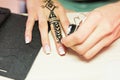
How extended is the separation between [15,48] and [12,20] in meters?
0.16

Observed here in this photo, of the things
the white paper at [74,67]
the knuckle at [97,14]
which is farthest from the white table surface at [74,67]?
the knuckle at [97,14]

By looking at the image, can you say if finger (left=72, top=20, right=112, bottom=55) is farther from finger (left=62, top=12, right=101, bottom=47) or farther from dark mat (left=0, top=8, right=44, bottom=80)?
dark mat (left=0, top=8, right=44, bottom=80)

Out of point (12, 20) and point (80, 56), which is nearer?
point (80, 56)

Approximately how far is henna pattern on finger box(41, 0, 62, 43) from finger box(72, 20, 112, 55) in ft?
0.34

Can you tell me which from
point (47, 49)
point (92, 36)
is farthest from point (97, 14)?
point (47, 49)

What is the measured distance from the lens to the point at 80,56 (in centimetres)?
67

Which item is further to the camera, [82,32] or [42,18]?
[42,18]

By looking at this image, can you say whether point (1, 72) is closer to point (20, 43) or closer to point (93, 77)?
point (20, 43)

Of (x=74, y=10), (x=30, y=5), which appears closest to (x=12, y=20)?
(x=30, y=5)

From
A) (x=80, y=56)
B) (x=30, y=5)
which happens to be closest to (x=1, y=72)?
(x=80, y=56)

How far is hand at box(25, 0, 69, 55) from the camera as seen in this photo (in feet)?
2.32

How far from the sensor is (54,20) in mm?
791

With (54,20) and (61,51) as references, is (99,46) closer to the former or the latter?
(61,51)

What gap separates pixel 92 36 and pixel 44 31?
0.20 meters
